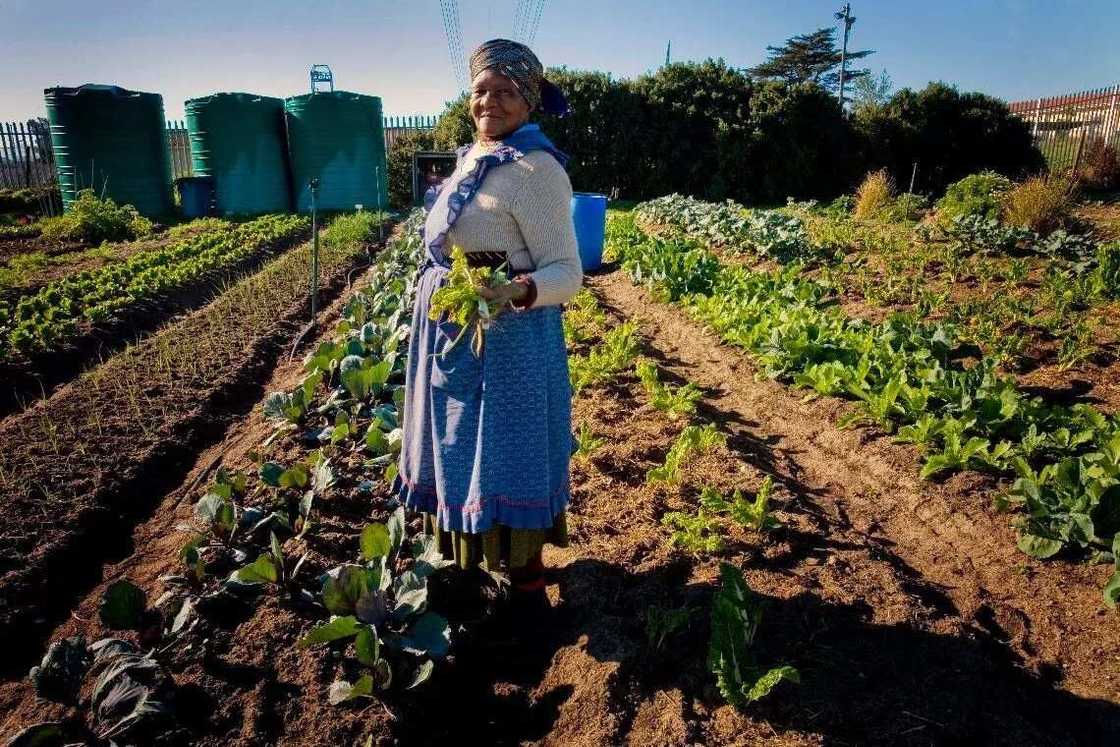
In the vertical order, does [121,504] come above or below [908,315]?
below

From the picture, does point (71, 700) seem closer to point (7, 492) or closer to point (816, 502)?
point (7, 492)

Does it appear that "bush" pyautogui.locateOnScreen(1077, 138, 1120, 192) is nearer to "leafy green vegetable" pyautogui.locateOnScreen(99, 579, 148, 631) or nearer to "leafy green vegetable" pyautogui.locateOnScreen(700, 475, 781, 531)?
"leafy green vegetable" pyautogui.locateOnScreen(700, 475, 781, 531)

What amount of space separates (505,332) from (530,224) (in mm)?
332

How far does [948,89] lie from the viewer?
60.6 feet

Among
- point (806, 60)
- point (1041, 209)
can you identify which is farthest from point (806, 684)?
point (806, 60)

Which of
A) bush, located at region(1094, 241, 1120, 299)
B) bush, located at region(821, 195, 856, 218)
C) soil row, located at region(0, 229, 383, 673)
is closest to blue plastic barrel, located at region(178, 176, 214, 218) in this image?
soil row, located at region(0, 229, 383, 673)

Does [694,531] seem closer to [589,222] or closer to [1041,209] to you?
[589,222]

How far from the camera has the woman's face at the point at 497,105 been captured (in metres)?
1.94

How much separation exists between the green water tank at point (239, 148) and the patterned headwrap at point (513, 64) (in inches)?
576

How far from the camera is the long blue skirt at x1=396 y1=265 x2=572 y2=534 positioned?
1997mm

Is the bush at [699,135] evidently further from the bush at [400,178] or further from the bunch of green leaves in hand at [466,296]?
the bunch of green leaves in hand at [466,296]

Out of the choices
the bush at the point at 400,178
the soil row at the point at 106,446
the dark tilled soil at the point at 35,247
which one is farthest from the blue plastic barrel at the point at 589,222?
the bush at the point at 400,178

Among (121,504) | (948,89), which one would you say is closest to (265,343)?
(121,504)

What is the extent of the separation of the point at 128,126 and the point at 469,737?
1568cm
